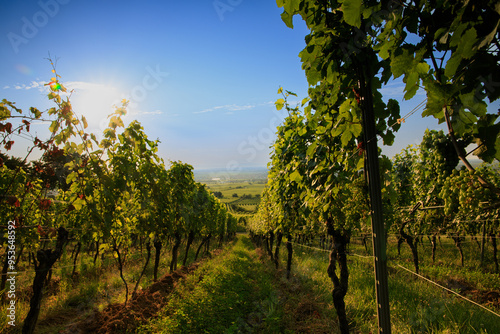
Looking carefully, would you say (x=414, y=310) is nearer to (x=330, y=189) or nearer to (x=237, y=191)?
(x=330, y=189)

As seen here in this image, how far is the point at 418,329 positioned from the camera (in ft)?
15.4

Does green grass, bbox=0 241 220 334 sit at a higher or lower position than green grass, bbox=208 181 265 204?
lower

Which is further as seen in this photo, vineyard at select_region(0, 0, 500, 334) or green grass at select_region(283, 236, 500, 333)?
green grass at select_region(283, 236, 500, 333)

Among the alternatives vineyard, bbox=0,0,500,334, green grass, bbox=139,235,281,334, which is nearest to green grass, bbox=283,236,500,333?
vineyard, bbox=0,0,500,334

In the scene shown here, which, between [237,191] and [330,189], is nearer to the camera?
[330,189]

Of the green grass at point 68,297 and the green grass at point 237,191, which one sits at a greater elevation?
the green grass at point 237,191

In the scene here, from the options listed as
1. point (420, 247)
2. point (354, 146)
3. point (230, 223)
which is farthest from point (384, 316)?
point (230, 223)

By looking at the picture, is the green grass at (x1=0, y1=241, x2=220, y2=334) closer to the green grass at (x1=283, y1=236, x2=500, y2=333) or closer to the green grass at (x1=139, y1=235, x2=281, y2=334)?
the green grass at (x1=139, y1=235, x2=281, y2=334)

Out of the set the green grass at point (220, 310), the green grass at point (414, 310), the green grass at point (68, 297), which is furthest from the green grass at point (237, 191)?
the green grass at point (414, 310)

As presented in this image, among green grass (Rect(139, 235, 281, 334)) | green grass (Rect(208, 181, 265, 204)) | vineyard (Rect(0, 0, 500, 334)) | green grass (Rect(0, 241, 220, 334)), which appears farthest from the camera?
green grass (Rect(208, 181, 265, 204))

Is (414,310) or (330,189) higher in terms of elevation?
(330,189)

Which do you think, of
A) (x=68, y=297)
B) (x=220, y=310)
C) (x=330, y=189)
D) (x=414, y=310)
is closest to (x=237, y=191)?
(x=68, y=297)

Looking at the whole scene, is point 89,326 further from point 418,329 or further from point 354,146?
point 418,329

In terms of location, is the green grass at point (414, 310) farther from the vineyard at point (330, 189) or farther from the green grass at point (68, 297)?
the green grass at point (68, 297)
